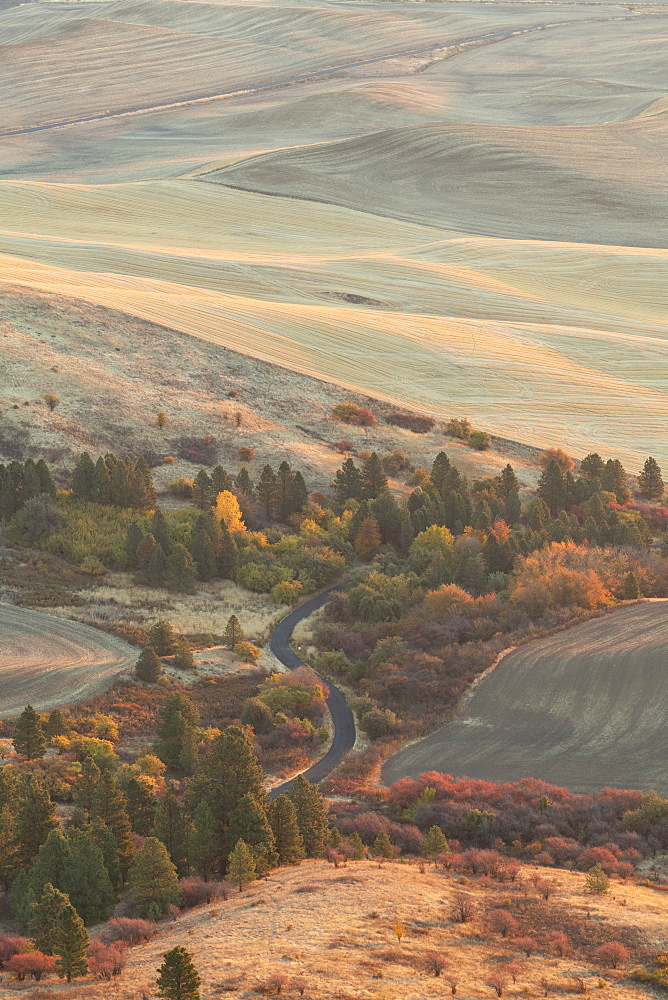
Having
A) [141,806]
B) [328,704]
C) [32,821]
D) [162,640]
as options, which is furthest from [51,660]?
[32,821]

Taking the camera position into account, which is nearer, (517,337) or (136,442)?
(136,442)

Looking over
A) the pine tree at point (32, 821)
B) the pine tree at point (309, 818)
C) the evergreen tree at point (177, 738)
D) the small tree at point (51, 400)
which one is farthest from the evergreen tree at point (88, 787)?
the small tree at point (51, 400)

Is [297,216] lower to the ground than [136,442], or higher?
higher

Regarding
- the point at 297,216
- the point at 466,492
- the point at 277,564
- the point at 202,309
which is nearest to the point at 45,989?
the point at 277,564

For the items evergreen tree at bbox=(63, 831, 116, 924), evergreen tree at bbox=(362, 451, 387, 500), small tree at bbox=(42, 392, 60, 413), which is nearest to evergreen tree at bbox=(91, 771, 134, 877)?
evergreen tree at bbox=(63, 831, 116, 924)

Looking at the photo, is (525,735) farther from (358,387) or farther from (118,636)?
(358,387)

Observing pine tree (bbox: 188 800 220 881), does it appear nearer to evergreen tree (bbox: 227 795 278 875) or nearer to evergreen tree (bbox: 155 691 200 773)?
evergreen tree (bbox: 227 795 278 875)

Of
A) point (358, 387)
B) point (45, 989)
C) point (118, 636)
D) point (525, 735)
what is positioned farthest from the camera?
point (358, 387)
